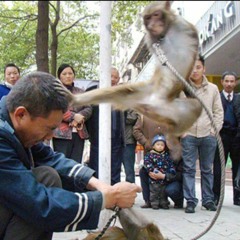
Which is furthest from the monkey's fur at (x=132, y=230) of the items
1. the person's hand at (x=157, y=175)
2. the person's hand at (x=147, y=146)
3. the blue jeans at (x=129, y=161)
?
the blue jeans at (x=129, y=161)

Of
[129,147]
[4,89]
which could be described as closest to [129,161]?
[129,147]

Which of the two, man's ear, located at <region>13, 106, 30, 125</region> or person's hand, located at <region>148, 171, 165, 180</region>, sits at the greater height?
man's ear, located at <region>13, 106, 30, 125</region>

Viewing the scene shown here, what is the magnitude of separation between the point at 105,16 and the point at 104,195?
6.71ft

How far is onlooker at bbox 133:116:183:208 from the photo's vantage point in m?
5.09

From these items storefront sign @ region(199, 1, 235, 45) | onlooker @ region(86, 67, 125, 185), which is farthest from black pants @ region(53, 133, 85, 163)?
storefront sign @ region(199, 1, 235, 45)

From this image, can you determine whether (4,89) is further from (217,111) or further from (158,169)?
(217,111)

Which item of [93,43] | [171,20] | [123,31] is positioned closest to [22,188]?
[171,20]

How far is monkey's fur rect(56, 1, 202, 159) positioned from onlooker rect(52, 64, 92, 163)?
1.10m

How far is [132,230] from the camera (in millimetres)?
2359

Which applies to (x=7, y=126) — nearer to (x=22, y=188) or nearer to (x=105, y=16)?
(x=22, y=188)

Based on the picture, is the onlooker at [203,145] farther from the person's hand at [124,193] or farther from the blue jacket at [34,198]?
the blue jacket at [34,198]

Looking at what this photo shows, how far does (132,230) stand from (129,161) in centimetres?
320

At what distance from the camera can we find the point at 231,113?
544cm

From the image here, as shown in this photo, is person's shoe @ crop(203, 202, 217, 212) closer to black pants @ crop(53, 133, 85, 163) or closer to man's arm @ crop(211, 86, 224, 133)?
man's arm @ crop(211, 86, 224, 133)
